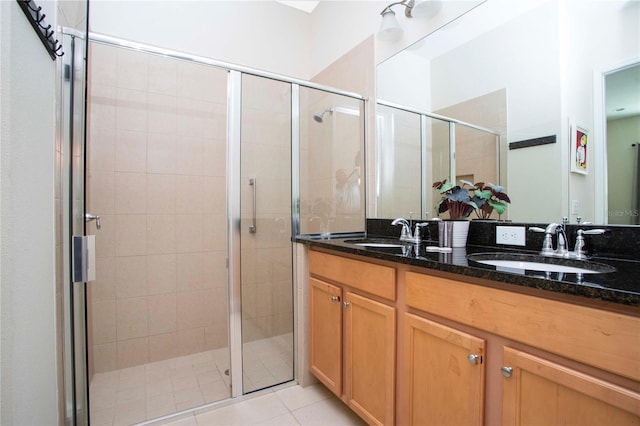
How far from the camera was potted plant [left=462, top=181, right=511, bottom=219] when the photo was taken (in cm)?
146

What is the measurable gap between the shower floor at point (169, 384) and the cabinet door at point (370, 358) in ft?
1.99

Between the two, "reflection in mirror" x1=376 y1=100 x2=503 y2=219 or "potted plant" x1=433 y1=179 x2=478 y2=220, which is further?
"reflection in mirror" x1=376 y1=100 x2=503 y2=219

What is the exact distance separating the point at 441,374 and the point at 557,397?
35cm

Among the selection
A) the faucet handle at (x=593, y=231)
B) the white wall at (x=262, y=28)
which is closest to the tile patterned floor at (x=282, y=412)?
the faucet handle at (x=593, y=231)

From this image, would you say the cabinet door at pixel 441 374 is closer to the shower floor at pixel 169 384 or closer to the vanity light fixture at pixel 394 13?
the shower floor at pixel 169 384

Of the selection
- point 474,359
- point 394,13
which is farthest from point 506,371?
point 394,13

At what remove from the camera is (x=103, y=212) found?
2082mm

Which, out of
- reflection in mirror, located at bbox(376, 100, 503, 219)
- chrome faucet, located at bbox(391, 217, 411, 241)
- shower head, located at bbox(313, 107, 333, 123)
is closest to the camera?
reflection in mirror, located at bbox(376, 100, 503, 219)

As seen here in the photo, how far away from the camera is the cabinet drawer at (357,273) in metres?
1.29

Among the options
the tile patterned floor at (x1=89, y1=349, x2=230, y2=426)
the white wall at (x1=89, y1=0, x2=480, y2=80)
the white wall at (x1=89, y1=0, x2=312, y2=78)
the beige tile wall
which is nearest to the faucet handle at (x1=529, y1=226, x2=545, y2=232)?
the white wall at (x1=89, y1=0, x2=480, y2=80)

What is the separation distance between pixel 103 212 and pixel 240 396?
4.83 ft

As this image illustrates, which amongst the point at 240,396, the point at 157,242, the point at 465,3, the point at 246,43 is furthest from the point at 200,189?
the point at 465,3

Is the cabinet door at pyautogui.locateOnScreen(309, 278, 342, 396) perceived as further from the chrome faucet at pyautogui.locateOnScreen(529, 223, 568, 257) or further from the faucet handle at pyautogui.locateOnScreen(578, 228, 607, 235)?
the faucet handle at pyautogui.locateOnScreen(578, 228, 607, 235)

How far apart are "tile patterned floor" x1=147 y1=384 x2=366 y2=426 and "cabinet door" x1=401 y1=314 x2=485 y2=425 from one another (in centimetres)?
54
